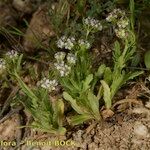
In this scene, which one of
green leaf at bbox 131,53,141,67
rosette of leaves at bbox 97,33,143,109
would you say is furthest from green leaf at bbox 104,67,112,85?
green leaf at bbox 131,53,141,67

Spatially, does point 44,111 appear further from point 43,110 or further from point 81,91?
point 81,91

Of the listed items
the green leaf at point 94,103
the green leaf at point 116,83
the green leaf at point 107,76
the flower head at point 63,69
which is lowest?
the green leaf at point 94,103

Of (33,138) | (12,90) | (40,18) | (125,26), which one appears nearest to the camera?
(125,26)

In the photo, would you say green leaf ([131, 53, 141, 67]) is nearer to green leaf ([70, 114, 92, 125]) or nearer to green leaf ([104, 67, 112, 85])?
green leaf ([104, 67, 112, 85])

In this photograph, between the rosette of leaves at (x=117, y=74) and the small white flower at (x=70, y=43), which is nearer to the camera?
the small white flower at (x=70, y=43)

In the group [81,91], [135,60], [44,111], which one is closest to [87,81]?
[81,91]

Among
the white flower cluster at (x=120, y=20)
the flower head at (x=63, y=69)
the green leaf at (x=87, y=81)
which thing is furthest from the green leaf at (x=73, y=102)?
the white flower cluster at (x=120, y=20)

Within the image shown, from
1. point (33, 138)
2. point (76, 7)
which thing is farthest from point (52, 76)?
point (76, 7)

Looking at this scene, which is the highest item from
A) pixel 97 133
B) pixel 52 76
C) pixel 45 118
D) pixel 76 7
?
pixel 76 7

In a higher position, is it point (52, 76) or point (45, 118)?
point (52, 76)

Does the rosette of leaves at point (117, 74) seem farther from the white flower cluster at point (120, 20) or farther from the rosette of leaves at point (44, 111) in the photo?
the rosette of leaves at point (44, 111)

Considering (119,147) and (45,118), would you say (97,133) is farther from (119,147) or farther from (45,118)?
(45,118)
